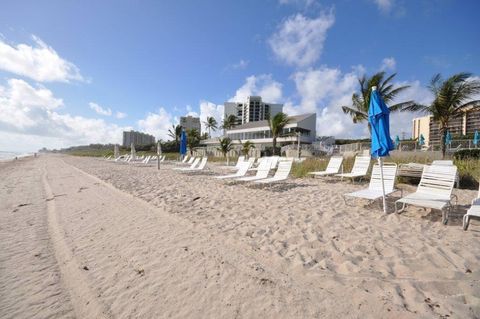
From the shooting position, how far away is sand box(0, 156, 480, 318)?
2.06m

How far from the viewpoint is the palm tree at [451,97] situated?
12969 millimetres

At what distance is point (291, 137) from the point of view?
→ 38188 mm

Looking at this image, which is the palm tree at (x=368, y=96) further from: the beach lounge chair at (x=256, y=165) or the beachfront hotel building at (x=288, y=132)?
the beachfront hotel building at (x=288, y=132)

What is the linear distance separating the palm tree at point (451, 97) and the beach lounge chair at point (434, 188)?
10.2 m

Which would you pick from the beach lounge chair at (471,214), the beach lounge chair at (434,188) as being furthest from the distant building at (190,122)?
the beach lounge chair at (471,214)

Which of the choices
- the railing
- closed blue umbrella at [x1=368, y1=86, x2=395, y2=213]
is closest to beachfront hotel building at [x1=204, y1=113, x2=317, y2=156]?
the railing

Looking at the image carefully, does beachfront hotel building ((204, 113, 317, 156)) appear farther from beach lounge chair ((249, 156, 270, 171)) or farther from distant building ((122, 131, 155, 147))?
distant building ((122, 131, 155, 147))

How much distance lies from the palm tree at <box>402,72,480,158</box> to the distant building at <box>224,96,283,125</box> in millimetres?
63665

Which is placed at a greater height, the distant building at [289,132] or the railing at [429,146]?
the distant building at [289,132]

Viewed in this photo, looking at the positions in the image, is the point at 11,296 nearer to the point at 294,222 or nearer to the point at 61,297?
the point at 61,297

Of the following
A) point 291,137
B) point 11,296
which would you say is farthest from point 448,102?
point 291,137

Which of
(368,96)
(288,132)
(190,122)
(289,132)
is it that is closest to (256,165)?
(368,96)

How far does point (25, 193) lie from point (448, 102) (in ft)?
64.5

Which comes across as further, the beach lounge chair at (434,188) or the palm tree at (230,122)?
the palm tree at (230,122)
